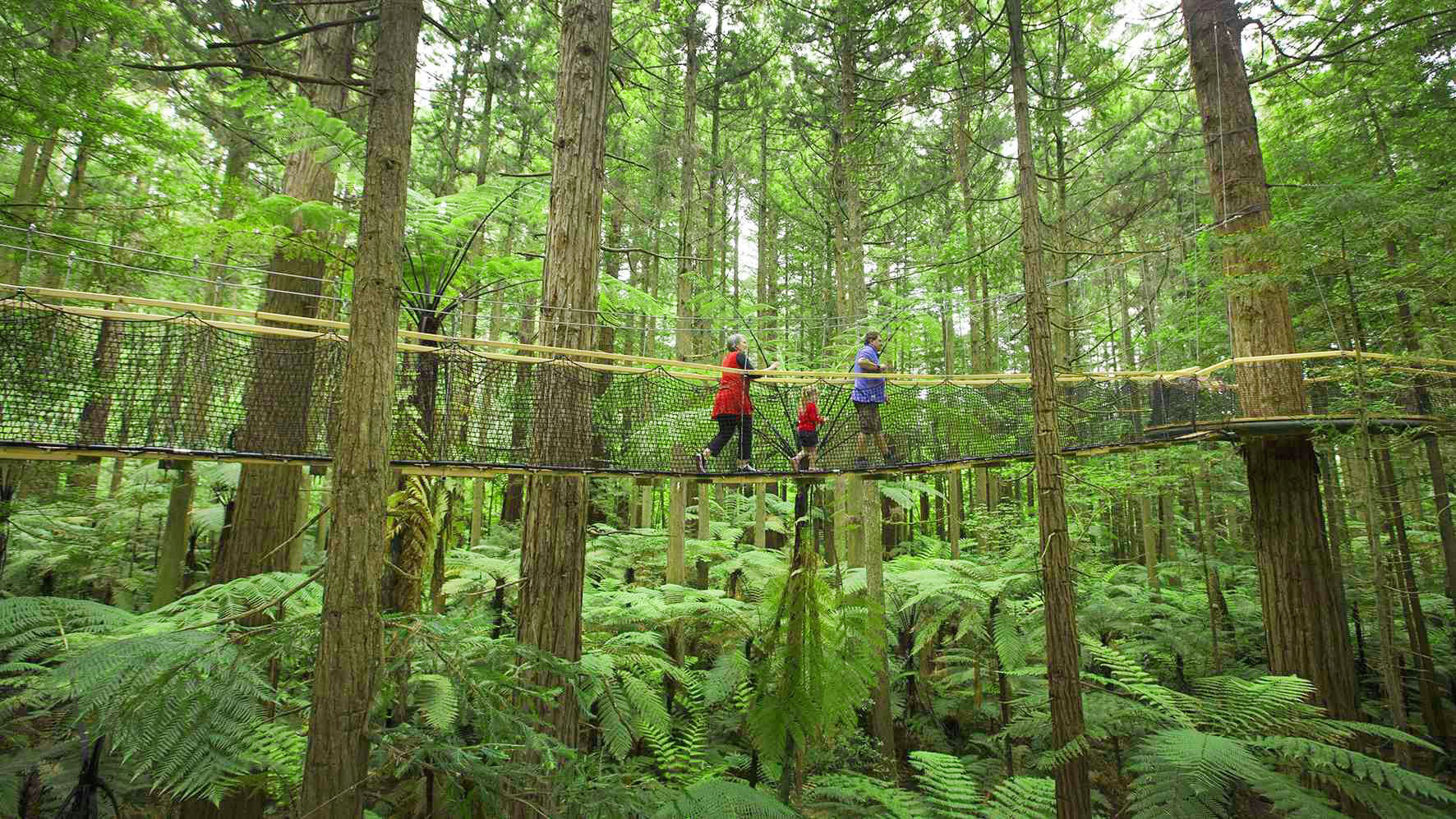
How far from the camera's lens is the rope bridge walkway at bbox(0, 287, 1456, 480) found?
3.11m

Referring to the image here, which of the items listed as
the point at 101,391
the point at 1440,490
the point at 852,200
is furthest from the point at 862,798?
the point at 1440,490

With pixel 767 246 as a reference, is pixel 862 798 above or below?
below

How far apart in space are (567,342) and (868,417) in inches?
102

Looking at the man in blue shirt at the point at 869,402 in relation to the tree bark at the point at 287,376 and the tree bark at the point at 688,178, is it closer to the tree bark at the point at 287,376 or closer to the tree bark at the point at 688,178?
the tree bark at the point at 688,178

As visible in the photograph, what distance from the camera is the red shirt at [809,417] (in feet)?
16.1

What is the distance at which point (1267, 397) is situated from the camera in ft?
16.0

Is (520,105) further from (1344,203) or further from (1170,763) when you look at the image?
(1170,763)

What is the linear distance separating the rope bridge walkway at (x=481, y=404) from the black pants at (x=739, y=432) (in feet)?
0.37

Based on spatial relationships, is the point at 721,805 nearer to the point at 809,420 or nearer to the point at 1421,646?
the point at 809,420

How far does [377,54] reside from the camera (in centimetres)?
212

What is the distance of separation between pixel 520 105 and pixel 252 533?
772 cm

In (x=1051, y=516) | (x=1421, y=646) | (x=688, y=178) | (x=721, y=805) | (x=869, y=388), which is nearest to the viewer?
(x=721, y=805)

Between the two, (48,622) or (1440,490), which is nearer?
(48,622)

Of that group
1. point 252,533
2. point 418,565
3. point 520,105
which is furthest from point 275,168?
point 418,565
